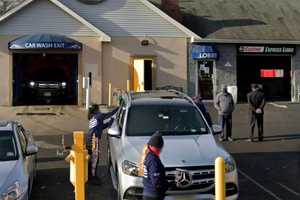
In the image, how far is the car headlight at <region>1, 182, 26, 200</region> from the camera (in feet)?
23.8

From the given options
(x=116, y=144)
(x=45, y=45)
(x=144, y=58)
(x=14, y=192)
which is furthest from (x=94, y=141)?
(x=144, y=58)

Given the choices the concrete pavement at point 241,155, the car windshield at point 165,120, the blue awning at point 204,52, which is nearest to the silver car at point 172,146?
the car windshield at point 165,120

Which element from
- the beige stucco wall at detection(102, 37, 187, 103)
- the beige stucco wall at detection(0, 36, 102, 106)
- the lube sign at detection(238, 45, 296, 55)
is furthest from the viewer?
the lube sign at detection(238, 45, 296, 55)

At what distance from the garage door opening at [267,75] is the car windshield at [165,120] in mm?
20571

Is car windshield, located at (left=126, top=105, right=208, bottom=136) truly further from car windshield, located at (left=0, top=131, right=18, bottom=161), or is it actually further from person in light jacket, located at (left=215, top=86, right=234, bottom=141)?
person in light jacket, located at (left=215, top=86, right=234, bottom=141)

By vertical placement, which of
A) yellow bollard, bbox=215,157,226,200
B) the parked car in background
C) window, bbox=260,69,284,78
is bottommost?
yellow bollard, bbox=215,157,226,200

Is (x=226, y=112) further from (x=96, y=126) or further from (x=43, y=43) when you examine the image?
(x=43, y=43)

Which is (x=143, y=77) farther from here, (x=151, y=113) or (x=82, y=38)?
(x=151, y=113)

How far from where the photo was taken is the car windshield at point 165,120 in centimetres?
945

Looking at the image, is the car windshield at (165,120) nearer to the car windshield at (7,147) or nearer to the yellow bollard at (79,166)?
the yellow bollard at (79,166)

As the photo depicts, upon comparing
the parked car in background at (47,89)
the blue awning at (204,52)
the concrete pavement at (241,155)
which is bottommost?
the concrete pavement at (241,155)

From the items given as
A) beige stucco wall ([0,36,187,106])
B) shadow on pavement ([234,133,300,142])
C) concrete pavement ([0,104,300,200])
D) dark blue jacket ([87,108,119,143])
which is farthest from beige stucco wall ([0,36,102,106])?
dark blue jacket ([87,108,119,143])

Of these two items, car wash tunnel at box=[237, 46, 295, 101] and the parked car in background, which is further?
car wash tunnel at box=[237, 46, 295, 101]

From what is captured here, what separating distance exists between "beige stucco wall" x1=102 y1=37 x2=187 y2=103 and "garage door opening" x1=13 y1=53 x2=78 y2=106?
1753 millimetres
